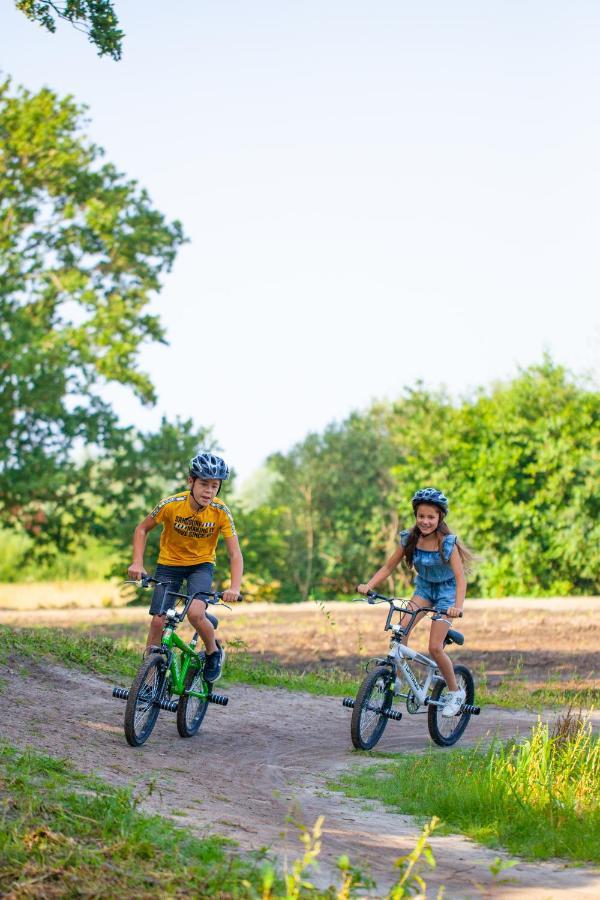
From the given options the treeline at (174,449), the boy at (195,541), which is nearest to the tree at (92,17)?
the boy at (195,541)

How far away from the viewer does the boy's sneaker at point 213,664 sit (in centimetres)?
906

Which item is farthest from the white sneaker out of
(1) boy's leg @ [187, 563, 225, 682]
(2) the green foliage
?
(2) the green foliage

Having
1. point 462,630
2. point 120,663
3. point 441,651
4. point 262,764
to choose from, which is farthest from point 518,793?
point 462,630

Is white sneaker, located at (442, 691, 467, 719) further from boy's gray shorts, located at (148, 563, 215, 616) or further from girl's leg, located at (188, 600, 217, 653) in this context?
boy's gray shorts, located at (148, 563, 215, 616)

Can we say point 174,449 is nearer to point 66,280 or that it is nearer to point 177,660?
point 66,280

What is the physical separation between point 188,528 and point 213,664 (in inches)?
43.5

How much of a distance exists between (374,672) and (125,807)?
3.30 m

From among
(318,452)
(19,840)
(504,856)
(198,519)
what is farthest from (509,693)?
(318,452)

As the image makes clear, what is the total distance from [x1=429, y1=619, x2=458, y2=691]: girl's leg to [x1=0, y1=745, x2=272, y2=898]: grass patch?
3.55 meters

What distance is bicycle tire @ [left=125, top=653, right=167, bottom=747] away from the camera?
798 cm

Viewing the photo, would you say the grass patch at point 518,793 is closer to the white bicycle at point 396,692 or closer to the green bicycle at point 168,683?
the white bicycle at point 396,692

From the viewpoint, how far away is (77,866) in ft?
16.8

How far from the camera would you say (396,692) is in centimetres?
911

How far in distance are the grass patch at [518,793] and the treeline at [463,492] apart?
45.9 ft
